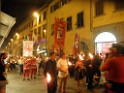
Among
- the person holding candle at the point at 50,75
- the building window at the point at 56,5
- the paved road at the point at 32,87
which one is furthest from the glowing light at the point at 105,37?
the building window at the point at 56,5

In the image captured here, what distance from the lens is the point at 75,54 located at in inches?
867

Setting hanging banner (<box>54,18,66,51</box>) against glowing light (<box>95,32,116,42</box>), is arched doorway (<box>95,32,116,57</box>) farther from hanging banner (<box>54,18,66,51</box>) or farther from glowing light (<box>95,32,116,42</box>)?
hanging banner (<box>54,18,66,51</box>)

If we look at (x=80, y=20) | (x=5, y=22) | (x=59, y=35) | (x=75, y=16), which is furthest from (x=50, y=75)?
(x=75, y=16)

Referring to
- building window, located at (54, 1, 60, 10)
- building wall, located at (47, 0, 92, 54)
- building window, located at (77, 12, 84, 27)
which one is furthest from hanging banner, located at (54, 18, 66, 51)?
building window, located at (54, 1, 60, 10)

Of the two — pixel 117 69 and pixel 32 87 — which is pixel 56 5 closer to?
pixel 32 87

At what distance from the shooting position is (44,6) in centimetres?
4584

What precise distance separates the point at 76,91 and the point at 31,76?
26.4 feet

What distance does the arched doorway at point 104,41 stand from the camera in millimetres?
22138

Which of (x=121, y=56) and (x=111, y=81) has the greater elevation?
(x=121, y=56)

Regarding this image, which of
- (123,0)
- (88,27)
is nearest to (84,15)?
(88,27)

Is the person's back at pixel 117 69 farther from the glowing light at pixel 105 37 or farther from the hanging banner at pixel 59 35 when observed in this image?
the glowing light at pixel 105 37

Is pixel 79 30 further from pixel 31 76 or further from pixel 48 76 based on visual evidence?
pixel 48 76

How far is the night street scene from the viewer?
6.14m

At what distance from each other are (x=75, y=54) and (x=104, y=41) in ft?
10.4
